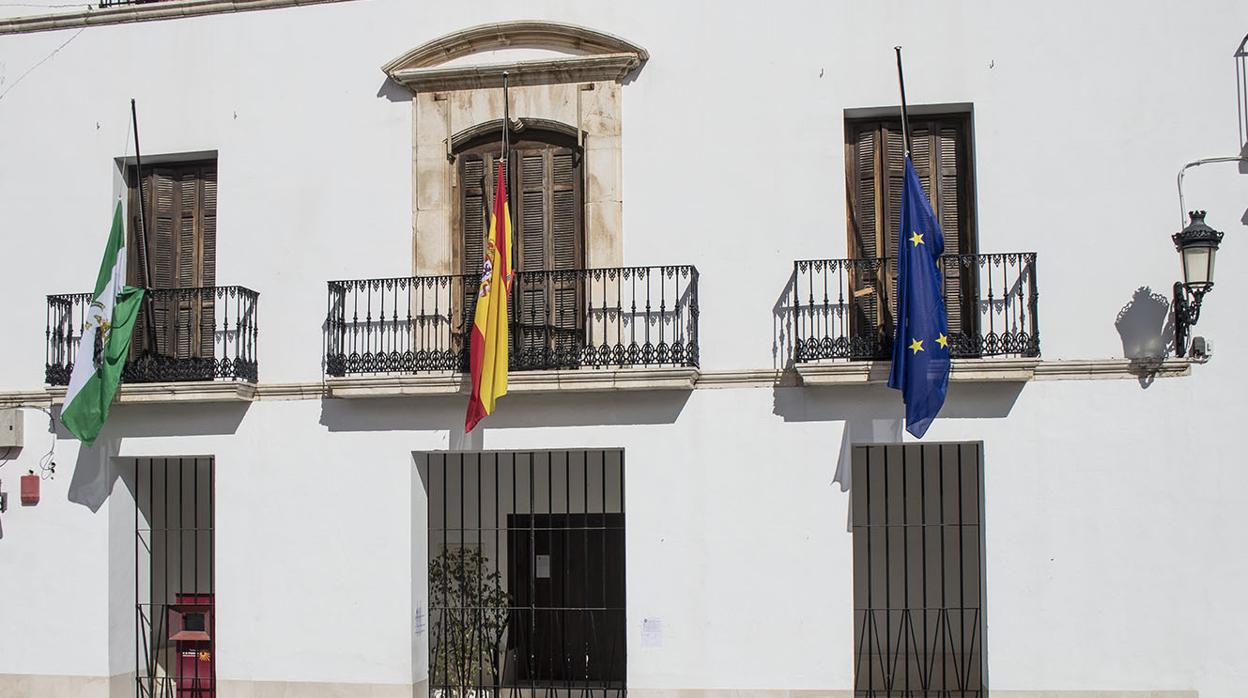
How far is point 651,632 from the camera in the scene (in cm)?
1173

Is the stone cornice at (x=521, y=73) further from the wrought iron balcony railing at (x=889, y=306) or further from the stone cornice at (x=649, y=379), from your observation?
the stone cornice at (x=649, y=379)

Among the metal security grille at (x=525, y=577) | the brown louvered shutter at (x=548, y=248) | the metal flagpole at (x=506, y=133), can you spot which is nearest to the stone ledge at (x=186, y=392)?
the metal security grille at (x=525, y=577)

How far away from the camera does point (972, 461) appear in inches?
569

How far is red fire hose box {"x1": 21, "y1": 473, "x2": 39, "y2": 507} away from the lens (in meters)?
12.9

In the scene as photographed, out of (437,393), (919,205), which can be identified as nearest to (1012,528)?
(919,205)

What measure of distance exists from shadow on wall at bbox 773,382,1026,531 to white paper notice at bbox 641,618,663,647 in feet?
6.01

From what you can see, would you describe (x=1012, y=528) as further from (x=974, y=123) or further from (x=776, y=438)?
(x=974, y=123)

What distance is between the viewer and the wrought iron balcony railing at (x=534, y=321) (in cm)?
1177

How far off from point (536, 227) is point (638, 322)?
138 centimetres

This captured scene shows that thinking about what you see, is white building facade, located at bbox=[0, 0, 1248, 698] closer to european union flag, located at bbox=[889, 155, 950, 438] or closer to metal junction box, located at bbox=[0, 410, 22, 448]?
metal junction box, located at bbox=[0, 410, 22, 448]

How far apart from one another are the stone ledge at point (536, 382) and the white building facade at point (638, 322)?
0.12ft

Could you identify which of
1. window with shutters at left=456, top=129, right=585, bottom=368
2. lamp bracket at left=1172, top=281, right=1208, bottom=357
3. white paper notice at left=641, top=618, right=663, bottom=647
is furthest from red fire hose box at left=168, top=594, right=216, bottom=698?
lamp bracket at left=1172, top=281, right=1208, bottom=357

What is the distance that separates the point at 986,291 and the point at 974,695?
4.13 m

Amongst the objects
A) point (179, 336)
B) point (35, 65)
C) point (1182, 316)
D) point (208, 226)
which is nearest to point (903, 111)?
point (1182, 316)
